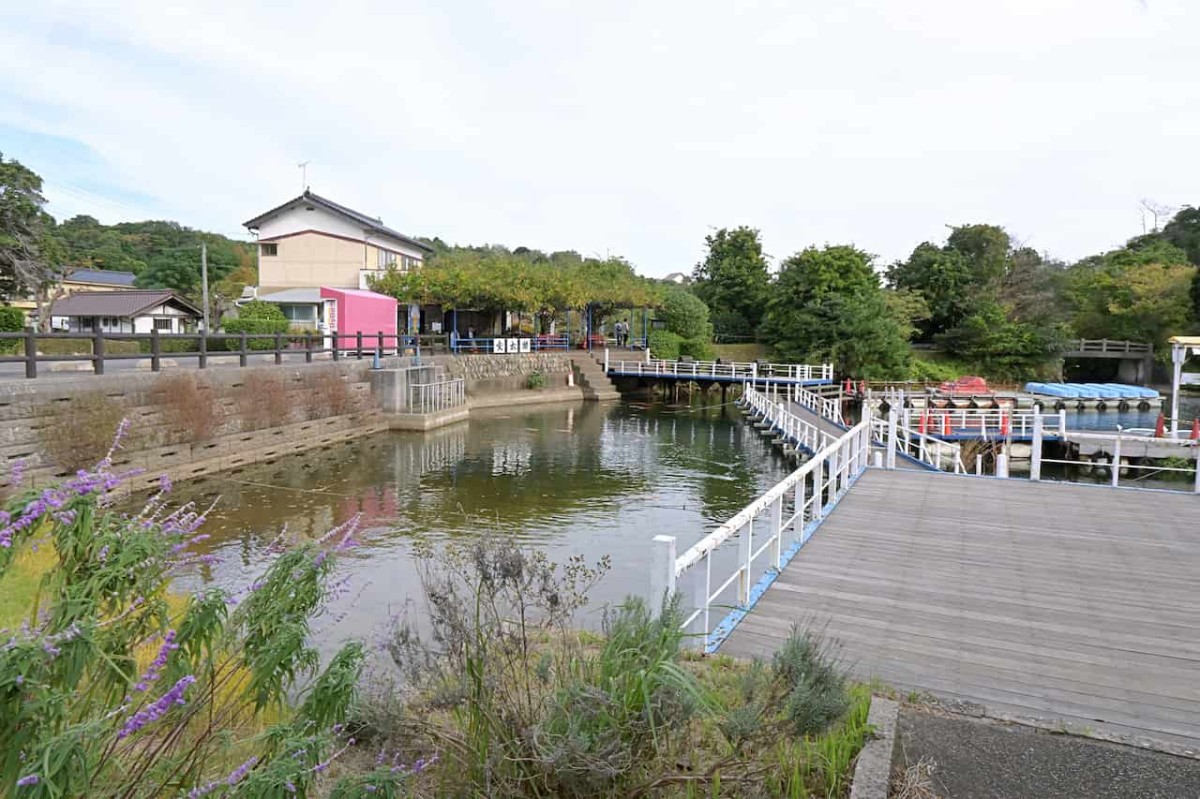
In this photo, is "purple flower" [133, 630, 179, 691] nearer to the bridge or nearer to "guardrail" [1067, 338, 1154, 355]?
the bridge

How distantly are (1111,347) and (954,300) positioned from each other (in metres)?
10.3

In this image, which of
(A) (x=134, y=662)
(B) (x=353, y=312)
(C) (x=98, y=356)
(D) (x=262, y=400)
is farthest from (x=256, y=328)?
(A) (x=134, y=662)

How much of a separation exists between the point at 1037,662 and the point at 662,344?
36127 mm

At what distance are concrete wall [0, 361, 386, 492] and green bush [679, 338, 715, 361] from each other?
2243cm

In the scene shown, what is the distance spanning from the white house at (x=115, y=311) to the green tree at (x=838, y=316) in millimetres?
28860

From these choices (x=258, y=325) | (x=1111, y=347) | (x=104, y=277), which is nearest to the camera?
(x=258, y=325)

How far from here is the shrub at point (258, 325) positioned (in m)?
23.3

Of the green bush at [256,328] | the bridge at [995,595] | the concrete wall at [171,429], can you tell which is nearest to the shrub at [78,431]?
the concrete wall at [171,429]

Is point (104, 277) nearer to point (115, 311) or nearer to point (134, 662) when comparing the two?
point (115, 311)

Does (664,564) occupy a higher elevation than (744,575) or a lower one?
higher

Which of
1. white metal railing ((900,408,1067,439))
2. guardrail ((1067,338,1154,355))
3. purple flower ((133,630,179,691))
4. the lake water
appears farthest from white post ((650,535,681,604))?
guardrail ((1067,338,1154,355))

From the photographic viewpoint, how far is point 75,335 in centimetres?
1311

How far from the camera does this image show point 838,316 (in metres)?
37.8

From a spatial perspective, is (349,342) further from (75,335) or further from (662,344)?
(662,344)
